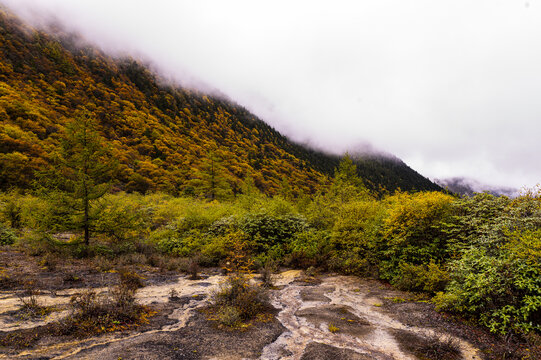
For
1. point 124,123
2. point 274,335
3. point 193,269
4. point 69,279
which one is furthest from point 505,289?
point 124,123

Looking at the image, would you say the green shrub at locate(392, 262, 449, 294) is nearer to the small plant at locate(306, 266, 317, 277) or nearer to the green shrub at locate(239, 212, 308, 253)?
the small plant at locate(306, 266, 317, 277)

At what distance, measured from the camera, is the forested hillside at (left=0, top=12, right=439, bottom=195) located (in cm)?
2558

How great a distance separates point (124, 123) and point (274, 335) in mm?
45449

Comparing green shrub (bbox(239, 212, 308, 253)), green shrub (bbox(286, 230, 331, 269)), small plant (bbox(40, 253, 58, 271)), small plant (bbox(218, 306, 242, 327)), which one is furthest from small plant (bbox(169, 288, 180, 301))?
green shrub (bbox(286, 230, 331, 269))

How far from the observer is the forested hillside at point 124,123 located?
25578mm

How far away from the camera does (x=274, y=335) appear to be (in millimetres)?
5582

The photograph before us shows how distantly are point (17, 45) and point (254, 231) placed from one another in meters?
58.5

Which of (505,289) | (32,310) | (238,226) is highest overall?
(238,226)

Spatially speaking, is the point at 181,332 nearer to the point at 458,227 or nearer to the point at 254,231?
the point at 254,231

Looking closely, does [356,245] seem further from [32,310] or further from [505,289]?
[32,310]

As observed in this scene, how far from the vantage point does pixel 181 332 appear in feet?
18.1

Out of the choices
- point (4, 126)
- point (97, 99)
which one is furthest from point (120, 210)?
point (97, 99)

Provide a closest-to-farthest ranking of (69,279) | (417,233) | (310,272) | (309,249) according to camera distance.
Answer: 1. (69,279)
2. (417,233)
3. (310,272)
4. (309,249)

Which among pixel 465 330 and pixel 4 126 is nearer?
pixel 465 330
